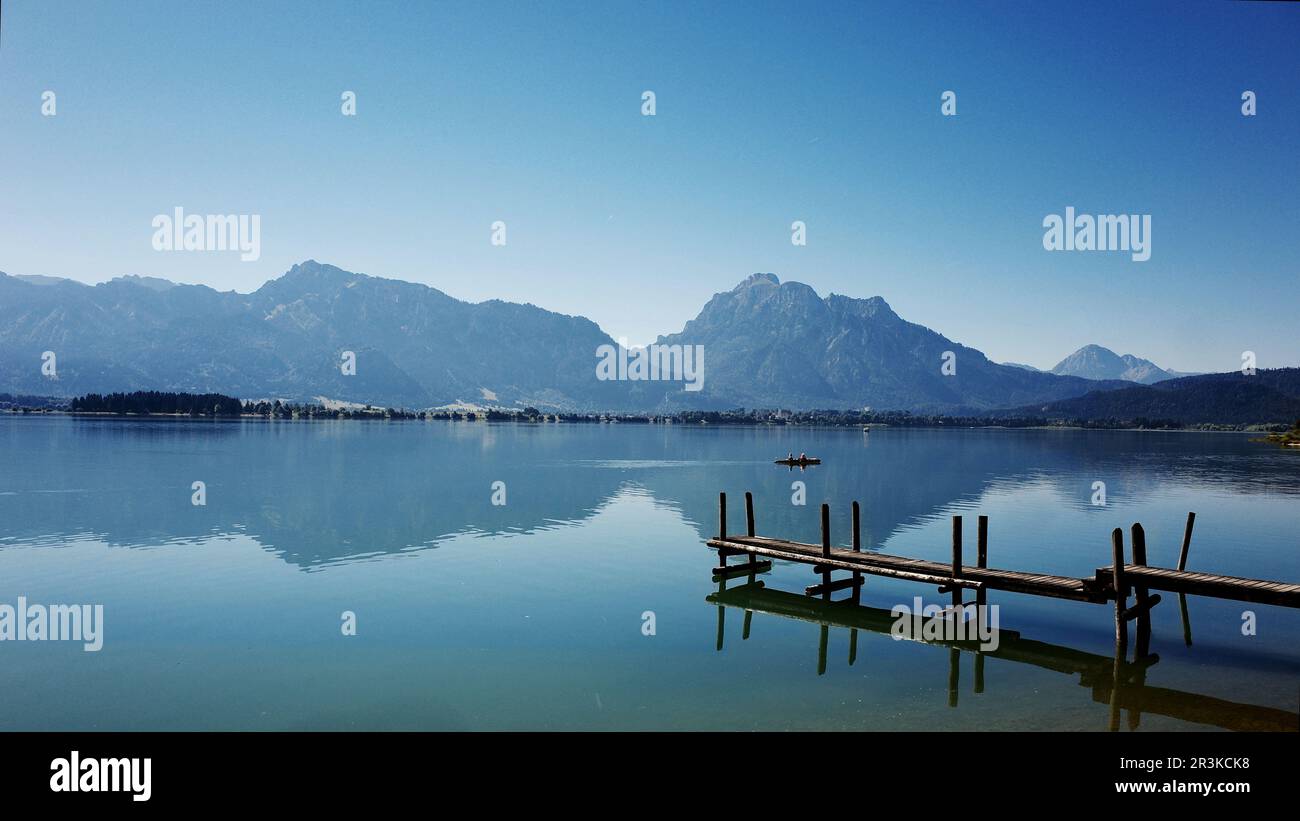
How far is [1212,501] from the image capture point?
6881 cm

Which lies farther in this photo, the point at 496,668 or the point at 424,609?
the point at 424,609

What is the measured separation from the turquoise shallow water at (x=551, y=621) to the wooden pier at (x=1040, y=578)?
56.3 inches

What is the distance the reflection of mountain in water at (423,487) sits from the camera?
171ft

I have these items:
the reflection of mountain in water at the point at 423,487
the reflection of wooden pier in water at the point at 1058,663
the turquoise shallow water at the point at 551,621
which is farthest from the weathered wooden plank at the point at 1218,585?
the reflection of mountain in water at the point at 423,487

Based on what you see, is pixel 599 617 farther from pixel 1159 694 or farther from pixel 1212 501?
pixel 1212 501

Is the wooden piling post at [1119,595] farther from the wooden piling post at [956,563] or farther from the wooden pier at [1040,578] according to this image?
the wooden piling post at [956,563]

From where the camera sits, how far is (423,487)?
79.7 metres

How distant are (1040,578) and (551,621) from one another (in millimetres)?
17538

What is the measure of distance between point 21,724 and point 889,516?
Result: 53283mm

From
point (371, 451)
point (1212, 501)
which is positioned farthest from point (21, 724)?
point (371, 451)

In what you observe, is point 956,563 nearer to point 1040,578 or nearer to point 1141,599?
point 1040,578
